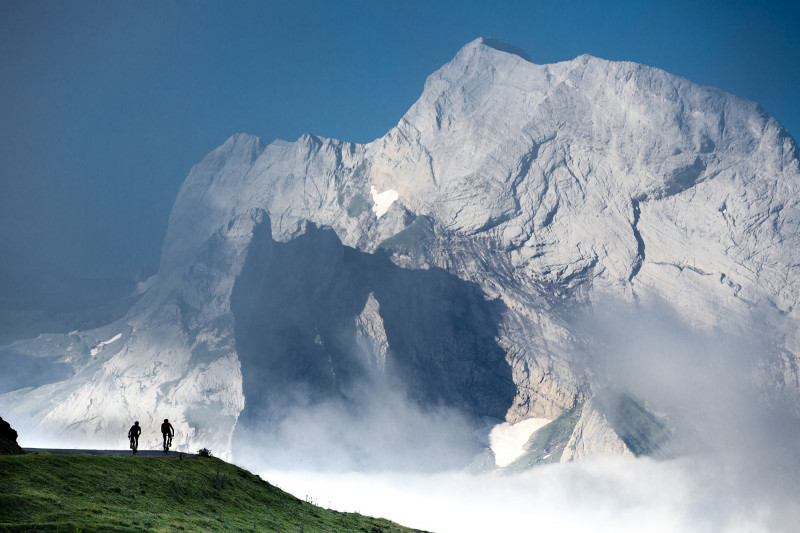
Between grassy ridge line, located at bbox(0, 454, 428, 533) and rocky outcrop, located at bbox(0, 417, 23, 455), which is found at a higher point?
rocky outcrop, located at bbox(0, 417, 23, 455)

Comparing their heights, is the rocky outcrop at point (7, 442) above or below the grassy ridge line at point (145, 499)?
above

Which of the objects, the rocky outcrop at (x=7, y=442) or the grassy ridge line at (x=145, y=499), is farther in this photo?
the rocky outcrop at (x=7, y=442)

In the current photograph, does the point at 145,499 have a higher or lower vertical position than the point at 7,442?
lower

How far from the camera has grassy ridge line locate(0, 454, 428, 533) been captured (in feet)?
135

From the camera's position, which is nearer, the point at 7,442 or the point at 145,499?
the point at 145,499

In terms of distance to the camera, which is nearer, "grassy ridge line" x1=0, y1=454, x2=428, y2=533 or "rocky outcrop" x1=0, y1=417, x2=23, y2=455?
"grassy ridge line" x1=0, y1=454, x2=428, y2=533

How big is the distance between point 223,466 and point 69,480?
19.9 metres

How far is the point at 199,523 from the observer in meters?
48.3

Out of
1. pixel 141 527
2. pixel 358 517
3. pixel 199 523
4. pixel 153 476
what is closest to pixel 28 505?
pixel 141 527

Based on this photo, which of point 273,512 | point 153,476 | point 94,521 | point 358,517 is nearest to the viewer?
point 94,521

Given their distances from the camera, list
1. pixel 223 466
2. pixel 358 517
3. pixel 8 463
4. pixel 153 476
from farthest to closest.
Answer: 1. pixel 358 517
2. pixel 223 466
3. pixel 153 476
4. pixel 8 463

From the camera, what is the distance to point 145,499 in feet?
165

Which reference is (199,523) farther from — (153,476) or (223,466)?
(223,466)

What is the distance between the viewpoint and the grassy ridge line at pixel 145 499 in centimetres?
4112
